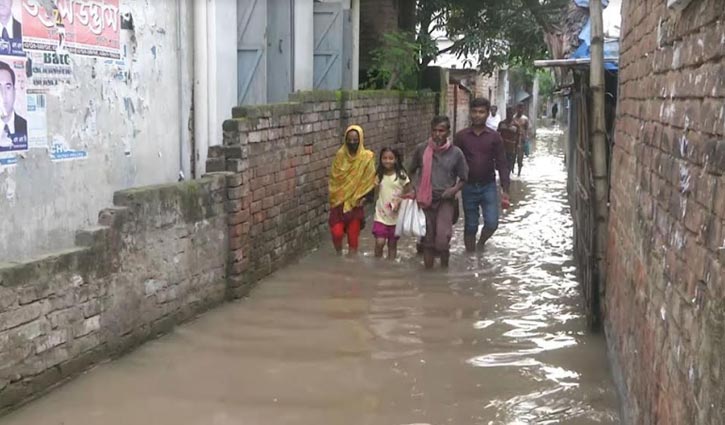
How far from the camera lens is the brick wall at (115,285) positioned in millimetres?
4309

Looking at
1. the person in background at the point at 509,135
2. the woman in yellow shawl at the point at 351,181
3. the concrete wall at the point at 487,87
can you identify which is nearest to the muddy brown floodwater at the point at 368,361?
the woman in yellow shawl at the point at 351,181

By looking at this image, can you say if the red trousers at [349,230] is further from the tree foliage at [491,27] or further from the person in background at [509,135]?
the person in background at [509,135]

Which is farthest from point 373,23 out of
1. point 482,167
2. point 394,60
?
point 482,167

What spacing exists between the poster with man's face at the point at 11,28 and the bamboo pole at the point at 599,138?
155 inches

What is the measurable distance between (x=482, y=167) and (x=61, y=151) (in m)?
4.50

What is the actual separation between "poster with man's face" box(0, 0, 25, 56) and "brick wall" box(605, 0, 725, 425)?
3.65 meters

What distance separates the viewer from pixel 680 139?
299 centimetres

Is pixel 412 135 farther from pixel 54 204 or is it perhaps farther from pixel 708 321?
pixel 708 321

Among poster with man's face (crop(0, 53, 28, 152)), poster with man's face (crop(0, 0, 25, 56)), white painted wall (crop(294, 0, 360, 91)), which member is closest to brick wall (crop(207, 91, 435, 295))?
white painted wall (crop(294, 0, 360, 91))

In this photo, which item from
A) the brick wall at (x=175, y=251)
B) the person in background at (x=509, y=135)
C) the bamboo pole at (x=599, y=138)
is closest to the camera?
the brick wall at (x=175, y=251)

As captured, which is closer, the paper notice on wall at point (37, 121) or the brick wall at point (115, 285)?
the brick wall at point (115, 285)

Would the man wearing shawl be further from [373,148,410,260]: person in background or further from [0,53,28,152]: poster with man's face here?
[0,53,28,152]: poster with man's face

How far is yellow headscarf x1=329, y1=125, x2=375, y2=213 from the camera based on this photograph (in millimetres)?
8469

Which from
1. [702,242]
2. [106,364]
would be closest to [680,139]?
[702,242]
